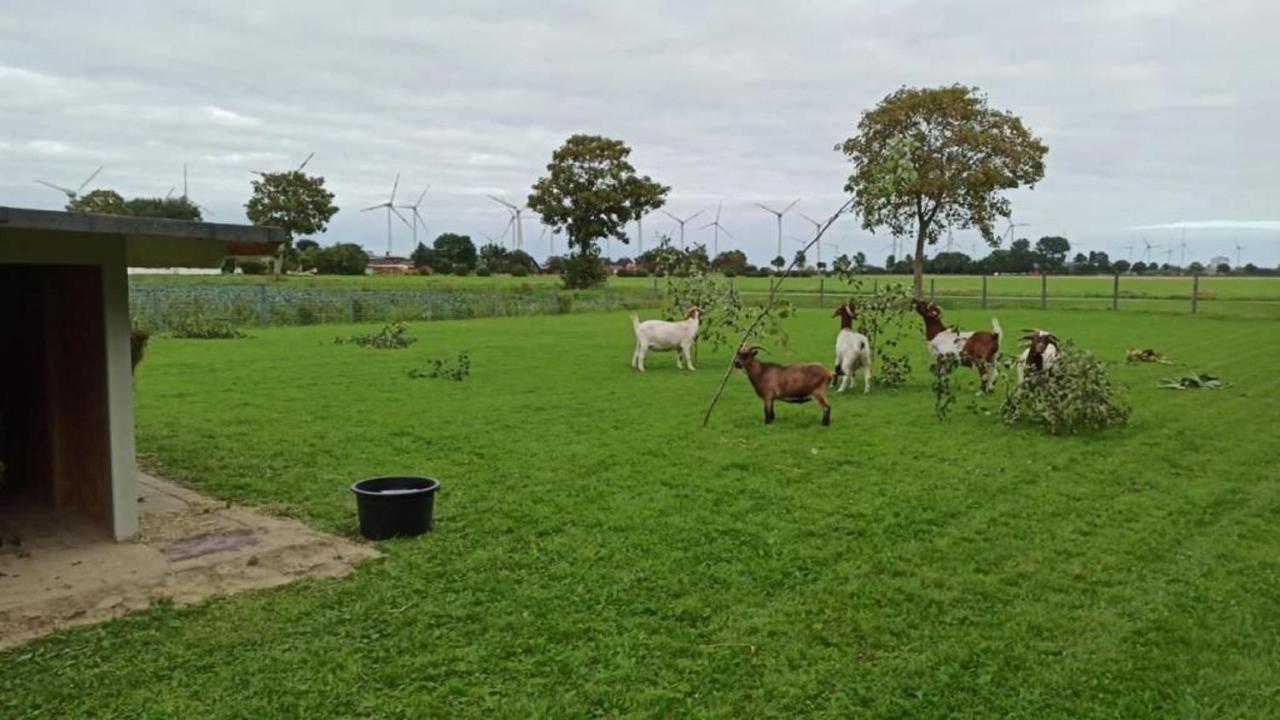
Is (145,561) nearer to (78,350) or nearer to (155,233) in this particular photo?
(78,350)

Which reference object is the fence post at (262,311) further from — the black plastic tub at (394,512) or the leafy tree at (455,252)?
the leafy tree at (455,252)

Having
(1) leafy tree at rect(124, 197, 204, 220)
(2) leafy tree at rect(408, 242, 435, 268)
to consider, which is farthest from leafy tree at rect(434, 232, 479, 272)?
(1) leafy tree at rect(124, 197, 204, 220)

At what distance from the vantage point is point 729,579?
504cm

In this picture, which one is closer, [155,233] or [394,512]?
[155,233]

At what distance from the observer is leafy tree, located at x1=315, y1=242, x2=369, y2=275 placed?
61688mm

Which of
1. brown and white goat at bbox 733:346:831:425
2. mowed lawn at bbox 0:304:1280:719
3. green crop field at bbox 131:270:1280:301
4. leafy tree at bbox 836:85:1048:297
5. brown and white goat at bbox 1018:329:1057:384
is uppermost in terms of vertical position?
leafy tree at bbox 836:85:1048:297

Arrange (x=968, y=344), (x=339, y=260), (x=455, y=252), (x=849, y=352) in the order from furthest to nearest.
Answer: (x=455, y=252), (x=339, y=260), (x=849, y=352), (x=968, y=344)

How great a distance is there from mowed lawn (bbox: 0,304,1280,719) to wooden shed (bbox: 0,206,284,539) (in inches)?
40.8

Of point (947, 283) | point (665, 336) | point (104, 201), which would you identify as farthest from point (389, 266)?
point (665, 336)

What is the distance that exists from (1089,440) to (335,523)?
22.6ft

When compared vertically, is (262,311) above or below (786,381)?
above

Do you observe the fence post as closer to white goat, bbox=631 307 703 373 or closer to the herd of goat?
the herd of goat

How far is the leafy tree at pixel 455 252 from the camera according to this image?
71.2 m

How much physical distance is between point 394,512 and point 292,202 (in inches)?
2282
